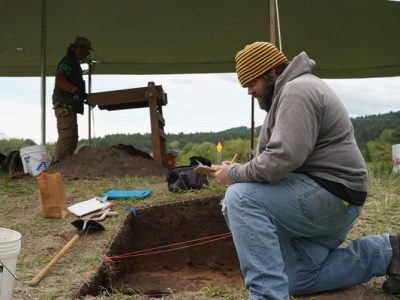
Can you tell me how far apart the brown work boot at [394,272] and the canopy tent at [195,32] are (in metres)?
4.79

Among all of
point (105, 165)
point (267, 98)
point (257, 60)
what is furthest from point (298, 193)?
point (105, 165)

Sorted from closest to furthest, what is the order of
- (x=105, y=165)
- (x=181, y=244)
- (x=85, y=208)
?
(x=85, y=208), (x=181, y=244), (x=105, y=165)

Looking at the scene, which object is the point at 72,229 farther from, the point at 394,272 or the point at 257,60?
the point at 394,272

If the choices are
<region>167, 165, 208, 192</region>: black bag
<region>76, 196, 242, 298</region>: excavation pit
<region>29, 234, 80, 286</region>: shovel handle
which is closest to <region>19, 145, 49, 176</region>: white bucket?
<region>167, 165, 208, 192</region>: black bag

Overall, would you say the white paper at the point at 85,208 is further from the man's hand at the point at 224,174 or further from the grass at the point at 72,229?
the man's hand at the point at 224,174

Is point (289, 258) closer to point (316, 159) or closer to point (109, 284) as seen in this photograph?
point (316, 159)

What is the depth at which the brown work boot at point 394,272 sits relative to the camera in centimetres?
205

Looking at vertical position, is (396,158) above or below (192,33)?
below

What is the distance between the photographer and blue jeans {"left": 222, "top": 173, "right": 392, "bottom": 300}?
72.6 inches

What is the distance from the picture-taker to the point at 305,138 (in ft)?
5.90

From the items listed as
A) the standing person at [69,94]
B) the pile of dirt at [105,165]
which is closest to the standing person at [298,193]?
the pile of dirt at [105,165]

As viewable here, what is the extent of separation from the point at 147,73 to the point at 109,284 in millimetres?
6715

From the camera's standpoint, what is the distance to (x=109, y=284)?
287 centimetres

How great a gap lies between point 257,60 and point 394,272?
1.04 meters
